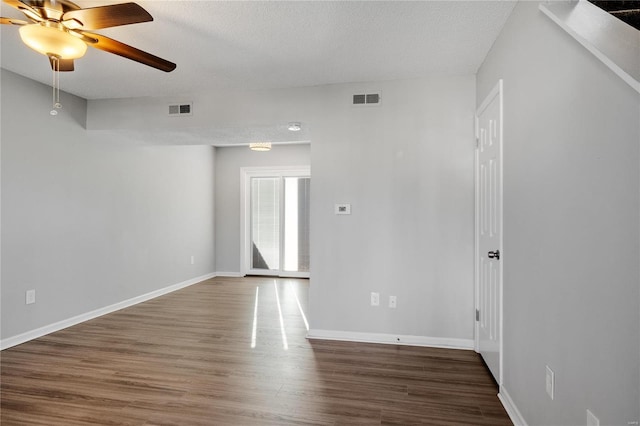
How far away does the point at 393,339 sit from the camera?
347 cm

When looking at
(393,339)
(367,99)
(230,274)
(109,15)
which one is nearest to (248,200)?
(230,274)

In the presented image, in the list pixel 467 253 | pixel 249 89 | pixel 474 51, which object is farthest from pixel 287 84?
pixel 467 253

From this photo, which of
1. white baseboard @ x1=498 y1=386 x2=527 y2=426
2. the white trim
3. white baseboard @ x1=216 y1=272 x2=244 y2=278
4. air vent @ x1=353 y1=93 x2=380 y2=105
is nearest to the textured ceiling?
air vent @ x1=353 y1=93 x2=380 y2=105

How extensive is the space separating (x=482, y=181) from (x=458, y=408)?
1.77 meters

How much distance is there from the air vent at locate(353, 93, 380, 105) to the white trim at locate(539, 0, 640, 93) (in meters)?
1.95

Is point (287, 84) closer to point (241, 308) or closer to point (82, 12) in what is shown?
point (82, 12)

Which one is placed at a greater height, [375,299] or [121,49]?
[121,49]

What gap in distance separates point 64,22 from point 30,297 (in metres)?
2.84

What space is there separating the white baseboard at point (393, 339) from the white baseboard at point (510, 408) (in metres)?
0.92

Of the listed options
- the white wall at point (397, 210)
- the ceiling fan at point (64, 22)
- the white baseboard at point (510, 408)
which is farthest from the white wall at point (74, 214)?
the white baseboard at point (510, 408)

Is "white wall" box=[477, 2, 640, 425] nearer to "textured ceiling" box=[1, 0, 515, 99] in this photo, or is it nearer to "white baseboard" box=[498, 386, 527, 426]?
"white baseboard" box=[498, 386, 527, 426]

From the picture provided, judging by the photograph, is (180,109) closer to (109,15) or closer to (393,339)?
(109,15)

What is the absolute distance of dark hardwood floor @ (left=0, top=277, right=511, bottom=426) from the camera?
7.30 feet

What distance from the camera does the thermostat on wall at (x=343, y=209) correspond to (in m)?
3.60
